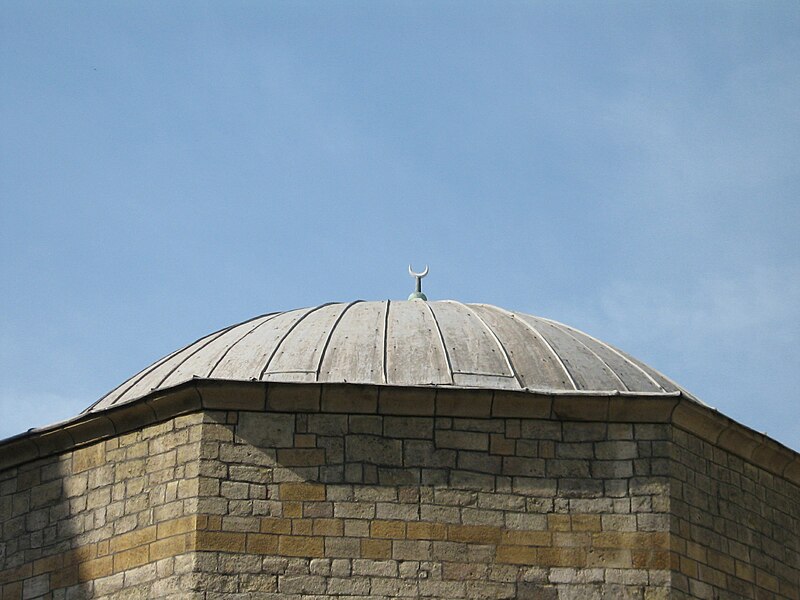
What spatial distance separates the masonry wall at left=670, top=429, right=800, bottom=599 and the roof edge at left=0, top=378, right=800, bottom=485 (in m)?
0.26

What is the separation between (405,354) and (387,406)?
967 mm

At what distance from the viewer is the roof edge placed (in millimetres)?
14133

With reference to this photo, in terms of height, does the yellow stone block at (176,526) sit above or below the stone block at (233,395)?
below

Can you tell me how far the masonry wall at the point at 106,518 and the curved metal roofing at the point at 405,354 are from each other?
24.2 inches

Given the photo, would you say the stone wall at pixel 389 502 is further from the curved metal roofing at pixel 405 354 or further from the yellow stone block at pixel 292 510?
the curved metal roofing at pixel 405 354

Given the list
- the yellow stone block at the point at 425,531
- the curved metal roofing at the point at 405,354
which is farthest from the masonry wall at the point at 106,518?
the yellow stone block at the point at 425,531

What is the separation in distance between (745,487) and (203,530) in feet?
16.3

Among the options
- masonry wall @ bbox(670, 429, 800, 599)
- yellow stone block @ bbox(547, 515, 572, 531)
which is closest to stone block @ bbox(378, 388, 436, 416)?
yellow stone block @ bbox(547, 515, 572, 531)

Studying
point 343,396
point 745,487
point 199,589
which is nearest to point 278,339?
point 343,396

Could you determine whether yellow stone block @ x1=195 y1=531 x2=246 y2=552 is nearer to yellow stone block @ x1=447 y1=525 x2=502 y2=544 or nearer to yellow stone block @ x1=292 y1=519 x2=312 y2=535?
yellow stone block @ x1=292 y1=519 x2=312 y2=535

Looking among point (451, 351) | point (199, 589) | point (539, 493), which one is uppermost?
point (451, 351)

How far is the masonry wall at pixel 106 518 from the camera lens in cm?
1388

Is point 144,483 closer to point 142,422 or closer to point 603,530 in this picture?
point 142,422

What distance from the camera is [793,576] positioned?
1529cm
